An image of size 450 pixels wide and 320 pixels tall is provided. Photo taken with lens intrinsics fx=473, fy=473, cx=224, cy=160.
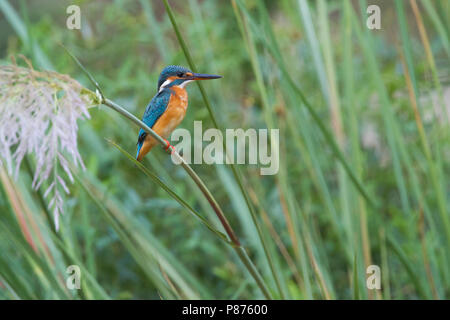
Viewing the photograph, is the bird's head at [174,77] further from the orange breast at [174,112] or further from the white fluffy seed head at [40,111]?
the white fluffy seed head at [40,111]

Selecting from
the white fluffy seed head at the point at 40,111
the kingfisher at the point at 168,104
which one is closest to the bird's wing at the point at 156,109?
the kingfisher at the point at 168,104

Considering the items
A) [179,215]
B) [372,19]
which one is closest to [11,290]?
[179,215]

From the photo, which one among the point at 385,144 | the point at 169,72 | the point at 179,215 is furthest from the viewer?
the point at 385,144

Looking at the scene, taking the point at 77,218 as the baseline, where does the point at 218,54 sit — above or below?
above

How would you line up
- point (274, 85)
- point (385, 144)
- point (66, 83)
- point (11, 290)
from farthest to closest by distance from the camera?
point (385, 144) < point (274, 85) < point (11, 290) < point (66, 83)

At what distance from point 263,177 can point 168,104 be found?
67 centimetres

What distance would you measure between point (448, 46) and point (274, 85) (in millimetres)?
334

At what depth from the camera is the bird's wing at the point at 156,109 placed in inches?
18.2

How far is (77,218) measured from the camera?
3.63 ft

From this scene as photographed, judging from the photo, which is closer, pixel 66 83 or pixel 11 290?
pixel 66 83

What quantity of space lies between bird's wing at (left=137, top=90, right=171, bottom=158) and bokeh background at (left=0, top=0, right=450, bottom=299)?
7 centimetres

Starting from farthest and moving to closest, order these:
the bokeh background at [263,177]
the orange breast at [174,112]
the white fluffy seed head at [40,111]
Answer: the bokeh background at [263,177] < the orange breast at [174,112] < the white fluffy seed head at [40,111]

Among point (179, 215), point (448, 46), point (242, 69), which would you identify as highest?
point (242, 69)

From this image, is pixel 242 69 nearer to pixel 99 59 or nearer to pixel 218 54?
pixel 218 54
